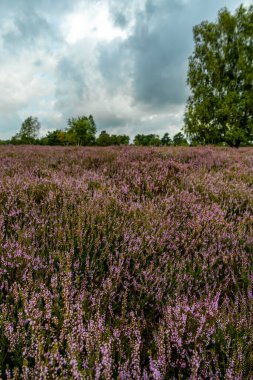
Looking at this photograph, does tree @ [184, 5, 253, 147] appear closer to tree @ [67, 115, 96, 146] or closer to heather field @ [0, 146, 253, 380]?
heather field @ [0, 146, 253, 380]

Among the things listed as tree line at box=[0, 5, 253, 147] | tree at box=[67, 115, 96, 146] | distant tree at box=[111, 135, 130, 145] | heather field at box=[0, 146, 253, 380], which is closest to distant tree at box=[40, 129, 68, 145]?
tree at box=[67, 115, 96, 146]

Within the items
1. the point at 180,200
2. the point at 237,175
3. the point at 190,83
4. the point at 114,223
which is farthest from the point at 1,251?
the point at 190,83

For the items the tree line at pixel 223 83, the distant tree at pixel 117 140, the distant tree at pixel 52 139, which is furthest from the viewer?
the distant tree at pixel 117 140

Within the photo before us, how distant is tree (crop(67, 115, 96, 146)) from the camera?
50.6 m

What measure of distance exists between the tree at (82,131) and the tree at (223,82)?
33159mm

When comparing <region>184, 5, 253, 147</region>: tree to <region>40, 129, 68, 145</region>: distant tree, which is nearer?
<region>184, 5, 253, 147</region>: tree

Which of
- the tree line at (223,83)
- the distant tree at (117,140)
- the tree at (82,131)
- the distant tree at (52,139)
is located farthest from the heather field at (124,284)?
the distant tree at (117,140)

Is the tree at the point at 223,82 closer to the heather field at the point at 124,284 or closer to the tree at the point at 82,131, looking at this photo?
the heather field at the point at 124,284

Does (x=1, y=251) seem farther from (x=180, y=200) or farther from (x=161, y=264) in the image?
(x=180, y=200)

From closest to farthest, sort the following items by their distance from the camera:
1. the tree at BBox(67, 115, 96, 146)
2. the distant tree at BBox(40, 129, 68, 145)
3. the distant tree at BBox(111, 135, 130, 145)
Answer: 1. the tree at BBox(67, 115, 96, 146)
2. the distant tree at BBox(40, 129, 68, 145)
3. the distant tree at BBox(111, 135, 130, 145)

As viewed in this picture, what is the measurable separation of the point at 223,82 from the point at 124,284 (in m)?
20.3

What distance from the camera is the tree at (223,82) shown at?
18.1m

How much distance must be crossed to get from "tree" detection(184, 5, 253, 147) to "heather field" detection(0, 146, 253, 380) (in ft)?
52.2

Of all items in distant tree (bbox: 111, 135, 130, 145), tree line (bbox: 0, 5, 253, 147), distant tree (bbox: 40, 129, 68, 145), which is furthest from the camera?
distant tree (bbox: 111, 135, 130, 145)
